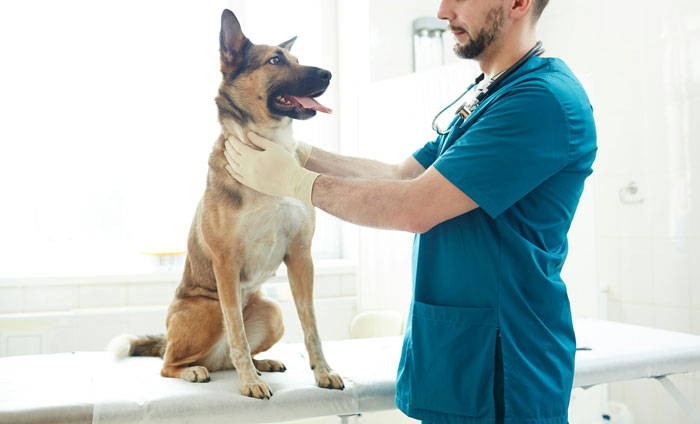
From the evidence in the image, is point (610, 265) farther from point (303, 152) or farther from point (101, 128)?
point (101, 128)

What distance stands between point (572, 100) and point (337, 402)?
35.7 inches

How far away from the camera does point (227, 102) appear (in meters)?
1.45

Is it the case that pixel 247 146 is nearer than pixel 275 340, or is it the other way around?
pixel 247 146

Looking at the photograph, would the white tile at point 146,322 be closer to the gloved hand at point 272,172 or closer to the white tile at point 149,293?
the white tile at point 149,293

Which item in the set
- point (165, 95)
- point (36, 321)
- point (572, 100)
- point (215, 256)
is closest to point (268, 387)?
point (215, 256)

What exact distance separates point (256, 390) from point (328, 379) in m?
0.20

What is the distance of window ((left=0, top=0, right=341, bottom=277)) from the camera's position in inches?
133

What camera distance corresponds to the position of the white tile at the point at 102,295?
320cm

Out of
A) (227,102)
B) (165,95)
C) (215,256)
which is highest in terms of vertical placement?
(165,95)

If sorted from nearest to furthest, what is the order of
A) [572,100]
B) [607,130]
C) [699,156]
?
1. [572,100]
2. [699,156]
3. [607,130]

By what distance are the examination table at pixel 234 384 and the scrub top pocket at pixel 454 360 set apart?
0.81 feet

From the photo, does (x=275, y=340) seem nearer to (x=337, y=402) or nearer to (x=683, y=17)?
(x=337, y=402)

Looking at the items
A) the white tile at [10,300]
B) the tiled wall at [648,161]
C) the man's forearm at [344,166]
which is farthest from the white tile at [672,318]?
the white tile at [10,300]

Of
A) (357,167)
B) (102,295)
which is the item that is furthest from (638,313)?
(102,295)
